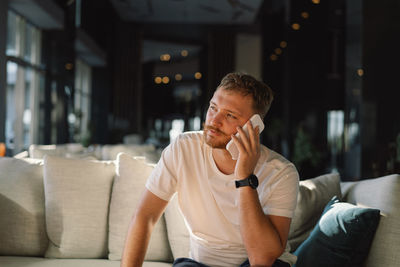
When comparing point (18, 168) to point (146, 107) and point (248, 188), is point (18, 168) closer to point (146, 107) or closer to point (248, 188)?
point (248, 188)

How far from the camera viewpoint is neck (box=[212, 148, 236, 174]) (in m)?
1.64

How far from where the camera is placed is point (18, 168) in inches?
94.6

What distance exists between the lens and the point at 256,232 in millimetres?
1465

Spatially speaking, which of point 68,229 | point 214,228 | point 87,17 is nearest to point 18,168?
point 68,229

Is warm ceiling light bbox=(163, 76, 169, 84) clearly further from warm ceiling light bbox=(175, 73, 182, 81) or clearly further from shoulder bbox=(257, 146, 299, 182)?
shoulder bbox=(257, 146, 299, 182)

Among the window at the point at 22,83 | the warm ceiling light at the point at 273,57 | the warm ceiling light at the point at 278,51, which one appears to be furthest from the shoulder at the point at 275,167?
the warm ceiling light at the point at 273,57

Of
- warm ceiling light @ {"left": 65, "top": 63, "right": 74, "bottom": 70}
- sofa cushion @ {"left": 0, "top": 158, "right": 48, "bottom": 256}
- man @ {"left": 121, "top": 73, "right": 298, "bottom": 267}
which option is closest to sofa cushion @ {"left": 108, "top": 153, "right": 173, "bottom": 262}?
sofa cushion @ {"left": 0, "top": 158, "right": 48, "bottom": 256}

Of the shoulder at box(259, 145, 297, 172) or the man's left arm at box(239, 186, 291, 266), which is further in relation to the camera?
the shoulder at box(259, 145, 297, 172)

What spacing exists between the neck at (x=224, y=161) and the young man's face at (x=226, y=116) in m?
0.04

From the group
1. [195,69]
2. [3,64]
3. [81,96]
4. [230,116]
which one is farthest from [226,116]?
[195,69]

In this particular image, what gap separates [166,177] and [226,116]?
12.8 inches

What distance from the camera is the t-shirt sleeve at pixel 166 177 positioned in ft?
5.40

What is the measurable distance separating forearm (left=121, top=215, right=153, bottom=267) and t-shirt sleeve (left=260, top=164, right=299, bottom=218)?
17.6 inches

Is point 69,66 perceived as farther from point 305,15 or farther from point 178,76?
point 178,76
